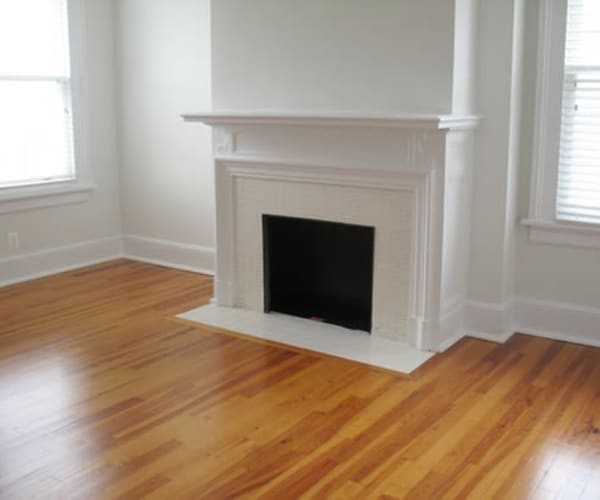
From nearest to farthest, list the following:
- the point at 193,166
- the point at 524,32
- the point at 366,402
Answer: the point at 366,402 → the point at 524,32 → the point at 193,166

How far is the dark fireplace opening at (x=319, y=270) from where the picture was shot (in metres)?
4.47

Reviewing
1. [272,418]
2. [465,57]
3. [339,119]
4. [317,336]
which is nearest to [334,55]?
[339,119]

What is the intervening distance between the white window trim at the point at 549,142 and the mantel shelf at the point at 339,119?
0.40 m

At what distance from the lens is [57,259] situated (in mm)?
5863

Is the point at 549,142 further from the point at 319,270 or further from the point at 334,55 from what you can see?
the point at 319,270

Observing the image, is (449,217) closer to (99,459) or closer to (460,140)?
(460,140)

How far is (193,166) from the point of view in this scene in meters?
5.73

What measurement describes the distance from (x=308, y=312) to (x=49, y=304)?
68.9 inches

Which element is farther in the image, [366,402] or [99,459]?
[366,402]

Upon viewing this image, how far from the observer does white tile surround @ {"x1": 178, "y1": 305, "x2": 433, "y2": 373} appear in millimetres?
4055

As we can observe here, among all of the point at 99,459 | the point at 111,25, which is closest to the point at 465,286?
the point at 99,459

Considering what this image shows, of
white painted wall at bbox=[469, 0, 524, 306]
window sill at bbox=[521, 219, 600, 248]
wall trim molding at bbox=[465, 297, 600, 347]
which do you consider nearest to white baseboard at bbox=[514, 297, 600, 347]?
wall trim molding at bbox=[465, 297, 600, 347]

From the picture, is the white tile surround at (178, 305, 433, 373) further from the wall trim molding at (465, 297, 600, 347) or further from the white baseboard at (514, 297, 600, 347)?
the white baseboard at (514, 297, 600, 347)

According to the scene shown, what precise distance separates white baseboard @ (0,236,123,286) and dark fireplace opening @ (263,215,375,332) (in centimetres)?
197
